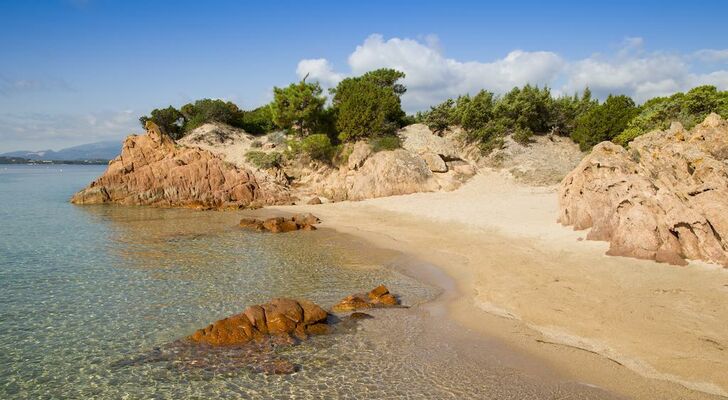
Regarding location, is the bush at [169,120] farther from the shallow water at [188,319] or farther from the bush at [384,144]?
the shallow water at [188,319]

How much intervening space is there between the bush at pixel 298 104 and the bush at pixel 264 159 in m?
5.27

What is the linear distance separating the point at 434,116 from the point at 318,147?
13501 millimetres

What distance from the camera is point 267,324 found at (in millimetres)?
9930

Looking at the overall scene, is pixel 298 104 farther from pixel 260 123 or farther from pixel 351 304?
pixel 351 304

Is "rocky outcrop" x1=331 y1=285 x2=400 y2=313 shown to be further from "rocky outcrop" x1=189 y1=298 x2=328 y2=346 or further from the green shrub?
the green shrub

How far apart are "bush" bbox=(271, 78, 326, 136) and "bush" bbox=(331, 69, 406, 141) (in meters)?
2.48

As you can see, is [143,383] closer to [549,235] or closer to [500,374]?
[500,374]

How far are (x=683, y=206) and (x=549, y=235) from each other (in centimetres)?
504

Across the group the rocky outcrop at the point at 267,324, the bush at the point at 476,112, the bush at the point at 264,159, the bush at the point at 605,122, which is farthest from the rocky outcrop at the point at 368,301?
the bush at the point at 605,122

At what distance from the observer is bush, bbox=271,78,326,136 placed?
141ft

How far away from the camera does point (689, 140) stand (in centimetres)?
1981

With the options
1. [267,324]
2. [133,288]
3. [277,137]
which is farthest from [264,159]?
[267,324]

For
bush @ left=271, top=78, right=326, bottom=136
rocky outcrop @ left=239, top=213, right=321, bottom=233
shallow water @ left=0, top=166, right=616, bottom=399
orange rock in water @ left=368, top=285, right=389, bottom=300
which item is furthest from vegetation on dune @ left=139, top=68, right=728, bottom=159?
orange rock in water @ left=368, top=285, right=389, bottom=300

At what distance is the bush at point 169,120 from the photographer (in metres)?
48.1
